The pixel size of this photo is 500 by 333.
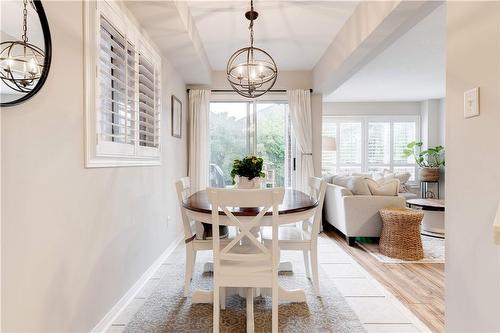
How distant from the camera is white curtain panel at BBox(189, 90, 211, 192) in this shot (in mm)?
4625

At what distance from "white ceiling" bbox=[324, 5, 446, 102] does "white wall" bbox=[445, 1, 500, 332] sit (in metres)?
1.93

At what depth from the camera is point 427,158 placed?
6938mm

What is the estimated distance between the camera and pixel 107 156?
1.96 m

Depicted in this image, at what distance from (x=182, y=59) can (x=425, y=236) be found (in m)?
4.08

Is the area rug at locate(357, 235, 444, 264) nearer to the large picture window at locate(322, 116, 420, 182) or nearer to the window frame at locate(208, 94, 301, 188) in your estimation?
the window frame at locate(208, 94, 301, 188)

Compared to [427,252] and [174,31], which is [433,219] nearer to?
[427,252]

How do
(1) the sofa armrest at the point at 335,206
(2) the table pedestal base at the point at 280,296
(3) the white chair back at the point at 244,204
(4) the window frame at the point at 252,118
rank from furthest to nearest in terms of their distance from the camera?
1. (4) the window frame at the point at 252,118
2. (1) the sofa armrest at the point at 335,206
3. (2) the table pedestal base at the point at 280,296
4. (3) the white chair back at the point at 244,204

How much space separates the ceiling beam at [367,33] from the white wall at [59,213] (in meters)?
2.15

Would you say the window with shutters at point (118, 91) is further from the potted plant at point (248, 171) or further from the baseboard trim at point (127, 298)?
the baseboard trim at point (127, 298)

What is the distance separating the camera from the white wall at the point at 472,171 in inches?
45.2

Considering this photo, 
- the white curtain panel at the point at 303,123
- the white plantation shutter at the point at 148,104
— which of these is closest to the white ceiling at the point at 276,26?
the white curtain panel at the point at 303,123

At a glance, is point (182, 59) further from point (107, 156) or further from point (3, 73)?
point (3, 73)

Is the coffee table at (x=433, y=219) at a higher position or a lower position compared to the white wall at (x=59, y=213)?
lower

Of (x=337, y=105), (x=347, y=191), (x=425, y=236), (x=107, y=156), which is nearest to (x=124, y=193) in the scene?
(x=107, y=156)
